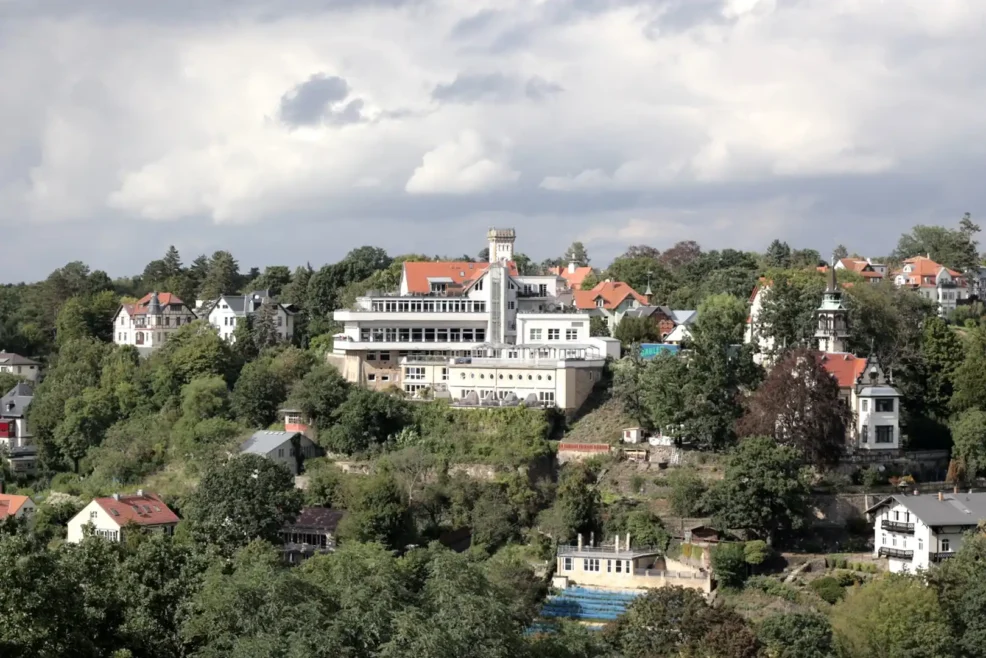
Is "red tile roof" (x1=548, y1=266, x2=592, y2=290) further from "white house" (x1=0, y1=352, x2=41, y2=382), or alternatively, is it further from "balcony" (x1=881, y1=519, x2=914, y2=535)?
"balcony" (x1=881, y1=519, x2=914, y2=535)

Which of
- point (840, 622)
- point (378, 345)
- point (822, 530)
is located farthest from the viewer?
point (378, 345)

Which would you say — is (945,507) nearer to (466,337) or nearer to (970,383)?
(970,383)

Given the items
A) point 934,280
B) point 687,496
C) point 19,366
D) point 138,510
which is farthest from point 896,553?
point 19,366

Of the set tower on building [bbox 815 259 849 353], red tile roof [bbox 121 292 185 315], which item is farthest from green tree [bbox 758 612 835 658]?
red tile roof [bbox 121 292 185 315]

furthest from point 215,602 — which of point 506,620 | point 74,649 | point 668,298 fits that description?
point 668,298

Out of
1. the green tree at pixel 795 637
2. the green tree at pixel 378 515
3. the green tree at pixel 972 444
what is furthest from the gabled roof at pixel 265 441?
the green tree at pixel 972 444

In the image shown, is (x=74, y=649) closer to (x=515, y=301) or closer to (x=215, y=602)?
(x=215, y=602)

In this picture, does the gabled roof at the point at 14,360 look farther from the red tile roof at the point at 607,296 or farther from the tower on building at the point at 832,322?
the tower on building at the point at 832,322
